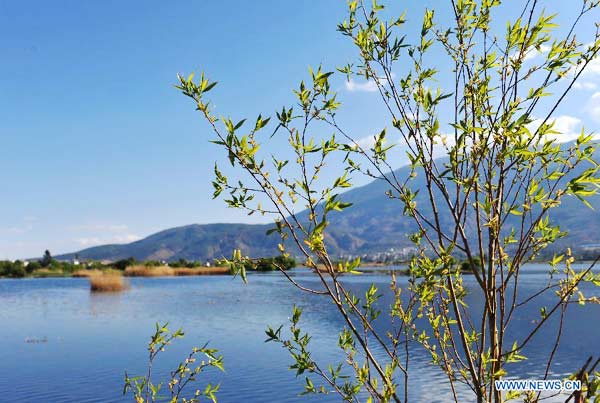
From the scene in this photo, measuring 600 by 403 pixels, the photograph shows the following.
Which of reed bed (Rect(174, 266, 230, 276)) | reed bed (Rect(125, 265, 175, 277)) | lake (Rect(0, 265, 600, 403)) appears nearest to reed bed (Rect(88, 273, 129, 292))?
lake (Rect(0, 265, 600, 403))

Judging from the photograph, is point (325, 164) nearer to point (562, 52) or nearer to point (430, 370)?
point (562, 52)

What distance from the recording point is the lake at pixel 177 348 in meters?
17.5

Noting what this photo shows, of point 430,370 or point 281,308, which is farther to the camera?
point 281,308

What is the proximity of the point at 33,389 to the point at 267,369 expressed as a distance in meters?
8.02

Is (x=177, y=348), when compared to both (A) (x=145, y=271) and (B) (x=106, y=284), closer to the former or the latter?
(B) (x=106, y=284)

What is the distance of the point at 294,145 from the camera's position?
3791 mm

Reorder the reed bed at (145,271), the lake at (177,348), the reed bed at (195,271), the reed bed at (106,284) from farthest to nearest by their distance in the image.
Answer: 1. the reed bed at (195,271)
2. the reed bed at (145,271)
3. the reed bed at (106,284)
4. the lake at (177,348)

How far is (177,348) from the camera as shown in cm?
2447

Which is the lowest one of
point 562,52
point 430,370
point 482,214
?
point 430,370

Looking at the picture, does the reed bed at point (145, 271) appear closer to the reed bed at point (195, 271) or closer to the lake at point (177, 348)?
the reed bed at point (195, 271)

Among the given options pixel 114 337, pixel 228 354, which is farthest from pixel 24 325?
pixel 228 354

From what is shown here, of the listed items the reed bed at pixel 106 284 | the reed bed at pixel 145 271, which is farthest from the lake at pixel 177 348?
the reed bed at pixel 145 271

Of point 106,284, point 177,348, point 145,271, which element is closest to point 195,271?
point 145,271

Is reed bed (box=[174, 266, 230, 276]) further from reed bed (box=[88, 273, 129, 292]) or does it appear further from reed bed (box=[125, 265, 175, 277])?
reed bed (box=[88, 273, 129, 292])
